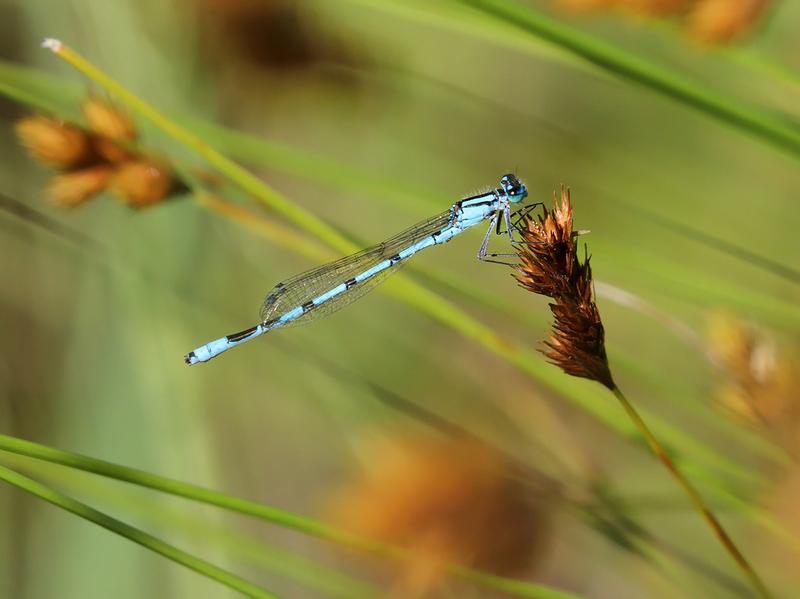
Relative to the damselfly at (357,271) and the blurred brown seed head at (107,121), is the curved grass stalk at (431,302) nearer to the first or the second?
the blurred brown seed head at (107,121)

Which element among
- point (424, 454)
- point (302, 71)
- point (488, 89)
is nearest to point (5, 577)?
point (424, 454)

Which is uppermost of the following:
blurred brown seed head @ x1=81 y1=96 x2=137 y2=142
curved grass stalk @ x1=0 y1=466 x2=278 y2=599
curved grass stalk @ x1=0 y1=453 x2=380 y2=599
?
blurred brown seed head @ x1=81 y1=96 x2=137 y2=142

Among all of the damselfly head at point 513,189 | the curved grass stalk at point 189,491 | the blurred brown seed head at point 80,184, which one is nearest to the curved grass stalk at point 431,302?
the blurred brown seed head at point 80,184

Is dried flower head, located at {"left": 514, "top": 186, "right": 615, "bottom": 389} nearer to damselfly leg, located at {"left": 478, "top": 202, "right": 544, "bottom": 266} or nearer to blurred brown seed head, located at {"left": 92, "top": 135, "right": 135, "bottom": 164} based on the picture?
damselfly leg, located at {"left": 478, "top": 202, "right": 544, "bottom": 266}

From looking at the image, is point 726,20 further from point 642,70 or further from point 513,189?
point 513,189

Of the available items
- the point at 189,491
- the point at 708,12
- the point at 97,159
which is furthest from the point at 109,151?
the point at 708,12

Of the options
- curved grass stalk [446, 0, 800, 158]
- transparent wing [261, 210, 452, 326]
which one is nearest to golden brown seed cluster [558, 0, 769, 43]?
curved grass stalk [446, 0, 800, 158]

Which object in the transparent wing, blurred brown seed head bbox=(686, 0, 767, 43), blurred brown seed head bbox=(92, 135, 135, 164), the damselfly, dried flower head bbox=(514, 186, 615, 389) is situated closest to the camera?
dried flower head bbox=(514, 186, 615, 389)

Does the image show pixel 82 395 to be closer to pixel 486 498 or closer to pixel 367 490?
pixel 367 490
